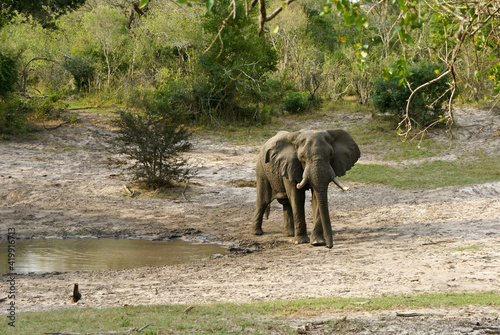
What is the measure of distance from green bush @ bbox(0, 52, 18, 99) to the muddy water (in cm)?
1136

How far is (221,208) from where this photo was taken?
14.5 metres

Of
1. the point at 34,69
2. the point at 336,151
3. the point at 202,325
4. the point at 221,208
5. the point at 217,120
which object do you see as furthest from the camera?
the point at 34,69

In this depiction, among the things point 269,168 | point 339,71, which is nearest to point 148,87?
point 339,71

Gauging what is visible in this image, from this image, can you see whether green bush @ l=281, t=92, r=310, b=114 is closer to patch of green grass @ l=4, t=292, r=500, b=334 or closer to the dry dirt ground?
the dry dirt ground

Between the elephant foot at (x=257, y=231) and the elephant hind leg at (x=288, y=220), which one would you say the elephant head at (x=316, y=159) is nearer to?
the elephant hind leg at (x=288, y=220)

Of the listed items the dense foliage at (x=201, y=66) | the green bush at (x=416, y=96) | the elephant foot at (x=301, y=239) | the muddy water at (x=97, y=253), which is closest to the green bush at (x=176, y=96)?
the dense foliage at (x=201, y=66)

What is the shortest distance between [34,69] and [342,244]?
78.4ft

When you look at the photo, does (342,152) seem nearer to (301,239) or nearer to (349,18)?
(301,239)

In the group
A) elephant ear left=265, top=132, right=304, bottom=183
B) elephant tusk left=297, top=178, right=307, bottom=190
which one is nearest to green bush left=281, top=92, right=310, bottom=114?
elephant ear left=265, top=132, right=304, bottom=183

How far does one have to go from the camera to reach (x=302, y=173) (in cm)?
1099

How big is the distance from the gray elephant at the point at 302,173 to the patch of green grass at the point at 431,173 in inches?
200

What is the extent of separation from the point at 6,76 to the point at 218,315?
1750cm

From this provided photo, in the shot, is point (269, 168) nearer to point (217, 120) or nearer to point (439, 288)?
point (439, 288)

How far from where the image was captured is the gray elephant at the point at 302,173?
10531mm
